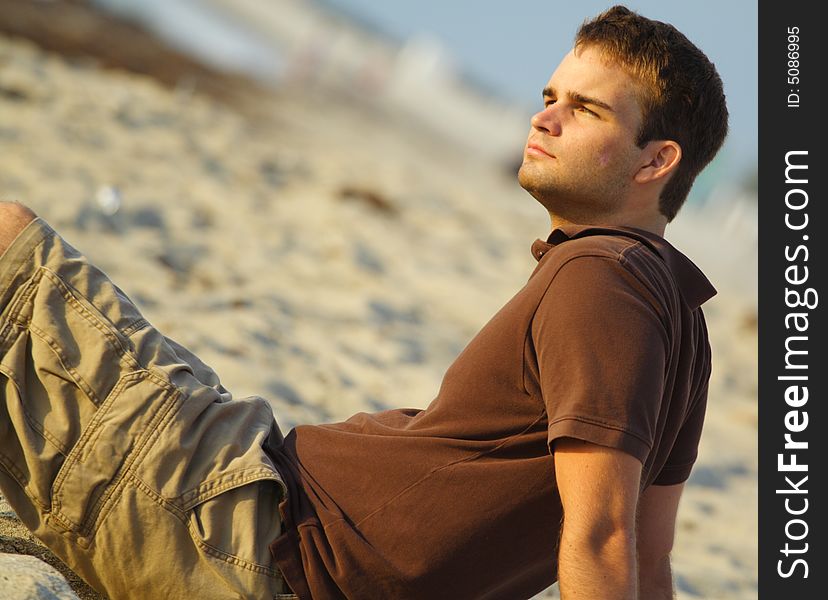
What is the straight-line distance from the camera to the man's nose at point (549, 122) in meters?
1.97

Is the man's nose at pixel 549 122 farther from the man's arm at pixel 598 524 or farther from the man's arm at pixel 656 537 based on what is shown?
the man's arm at pixel 656 537

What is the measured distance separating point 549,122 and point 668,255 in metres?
0.36

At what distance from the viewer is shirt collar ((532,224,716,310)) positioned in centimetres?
181

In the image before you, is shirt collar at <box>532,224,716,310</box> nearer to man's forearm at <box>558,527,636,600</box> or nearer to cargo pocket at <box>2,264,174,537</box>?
man's forearm at <box>558,527,636,600</box>

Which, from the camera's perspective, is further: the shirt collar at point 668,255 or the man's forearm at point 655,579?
the man's forearm at point 655,579

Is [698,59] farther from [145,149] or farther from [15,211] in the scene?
[145,149]

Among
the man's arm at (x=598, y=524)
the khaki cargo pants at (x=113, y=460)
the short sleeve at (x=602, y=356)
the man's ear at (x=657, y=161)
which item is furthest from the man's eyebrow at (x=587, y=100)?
the khaki cargo pants at (x=113, y=460)

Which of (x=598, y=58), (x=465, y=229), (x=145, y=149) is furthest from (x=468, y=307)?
(x=598, y=58)

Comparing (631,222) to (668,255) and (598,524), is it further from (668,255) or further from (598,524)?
(598,524)

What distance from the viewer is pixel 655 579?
2.18 meters

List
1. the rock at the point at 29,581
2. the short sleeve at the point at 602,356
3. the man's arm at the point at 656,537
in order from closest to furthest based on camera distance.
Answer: the short sleeve at the point at 602,356
the rock at the point at 29,581
the man's arm at the point at 656,537

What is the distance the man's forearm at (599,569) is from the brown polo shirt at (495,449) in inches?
6.2

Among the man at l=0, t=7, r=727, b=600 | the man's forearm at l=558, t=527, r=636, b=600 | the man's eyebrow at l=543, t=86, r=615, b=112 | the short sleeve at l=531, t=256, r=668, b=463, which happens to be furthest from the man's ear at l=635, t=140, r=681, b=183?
the man's forearm at l=558, t=527, r=636, b=600

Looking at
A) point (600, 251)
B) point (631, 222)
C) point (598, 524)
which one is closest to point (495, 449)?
point (598, 524)
